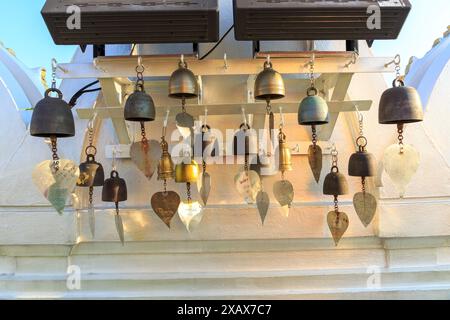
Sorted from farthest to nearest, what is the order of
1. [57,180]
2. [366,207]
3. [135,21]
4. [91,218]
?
[91,218]
[366,207]
[57,180]
[135,21]

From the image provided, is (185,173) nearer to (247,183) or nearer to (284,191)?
(247,183)

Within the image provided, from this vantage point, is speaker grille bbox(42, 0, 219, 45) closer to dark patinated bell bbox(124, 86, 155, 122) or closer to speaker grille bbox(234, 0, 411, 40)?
speaker grille bbox(234, 0, 411, 40)

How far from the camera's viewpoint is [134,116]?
5.13 feet

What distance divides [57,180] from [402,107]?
170 cm

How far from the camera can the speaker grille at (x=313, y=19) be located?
141 centimetres

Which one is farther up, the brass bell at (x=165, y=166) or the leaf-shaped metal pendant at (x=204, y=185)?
the brass bell at (x=165, y=166)

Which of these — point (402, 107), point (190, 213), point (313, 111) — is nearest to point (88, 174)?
point (190, 213)

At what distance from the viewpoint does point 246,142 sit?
5.98ft

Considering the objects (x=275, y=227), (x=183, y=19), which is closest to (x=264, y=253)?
(x=275, y=227)

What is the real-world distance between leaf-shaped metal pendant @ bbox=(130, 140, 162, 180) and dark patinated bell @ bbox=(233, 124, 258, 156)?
1.42 ft

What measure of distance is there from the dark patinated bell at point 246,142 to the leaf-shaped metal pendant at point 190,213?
0.43 meters

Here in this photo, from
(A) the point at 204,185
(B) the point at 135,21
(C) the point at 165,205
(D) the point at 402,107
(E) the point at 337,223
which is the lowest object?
(E) the point at 337,223

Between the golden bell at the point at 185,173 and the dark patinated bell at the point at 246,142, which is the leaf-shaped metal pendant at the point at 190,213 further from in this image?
the dark patinated bell at the point at 246,142

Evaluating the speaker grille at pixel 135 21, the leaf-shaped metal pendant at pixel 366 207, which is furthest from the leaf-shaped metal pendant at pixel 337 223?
the speaker grille at pixel 135 21
